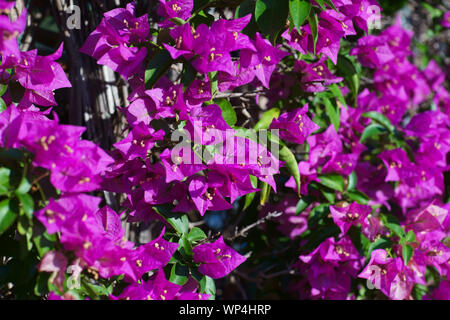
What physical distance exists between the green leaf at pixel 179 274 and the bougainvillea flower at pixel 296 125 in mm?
395

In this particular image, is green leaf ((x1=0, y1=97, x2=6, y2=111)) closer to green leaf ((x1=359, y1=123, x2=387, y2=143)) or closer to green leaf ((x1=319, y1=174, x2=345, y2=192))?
green leaf ((x1=319, y1=174, x2=345, y2=192))

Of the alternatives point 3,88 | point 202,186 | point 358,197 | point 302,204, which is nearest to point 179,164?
point 202,186

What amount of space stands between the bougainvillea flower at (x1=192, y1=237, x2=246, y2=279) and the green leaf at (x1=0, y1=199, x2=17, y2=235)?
0.39 meters

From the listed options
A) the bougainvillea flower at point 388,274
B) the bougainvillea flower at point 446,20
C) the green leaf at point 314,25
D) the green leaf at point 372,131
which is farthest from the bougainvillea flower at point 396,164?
the bougainvillea flower at point 446,20

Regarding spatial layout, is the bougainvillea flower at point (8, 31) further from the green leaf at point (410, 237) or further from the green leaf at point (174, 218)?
the green leaf at point (410, 237)

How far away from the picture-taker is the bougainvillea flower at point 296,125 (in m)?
1.20

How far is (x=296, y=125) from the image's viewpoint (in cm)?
119

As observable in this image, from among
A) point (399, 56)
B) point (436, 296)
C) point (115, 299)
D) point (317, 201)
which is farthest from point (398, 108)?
point (115, 299)

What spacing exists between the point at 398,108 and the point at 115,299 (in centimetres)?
118

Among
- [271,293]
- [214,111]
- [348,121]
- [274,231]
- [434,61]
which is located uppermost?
[214,111]

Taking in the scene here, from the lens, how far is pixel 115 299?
95cm

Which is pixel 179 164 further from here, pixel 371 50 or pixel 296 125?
pixel 371 50

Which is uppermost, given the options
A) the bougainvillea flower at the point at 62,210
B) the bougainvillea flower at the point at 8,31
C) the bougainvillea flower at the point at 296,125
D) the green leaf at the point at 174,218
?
the bougainvillea flower at the point at 8,31
